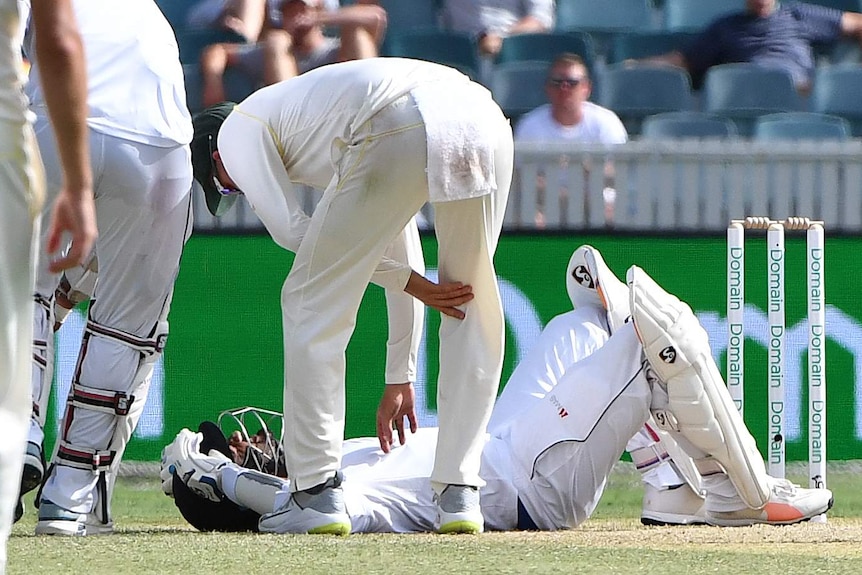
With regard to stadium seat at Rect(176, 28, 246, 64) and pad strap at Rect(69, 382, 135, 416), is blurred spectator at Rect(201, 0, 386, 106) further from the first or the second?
pad strap at Rect(69, 382, 135, 416)

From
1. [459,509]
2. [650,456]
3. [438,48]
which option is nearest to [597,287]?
[650,456]

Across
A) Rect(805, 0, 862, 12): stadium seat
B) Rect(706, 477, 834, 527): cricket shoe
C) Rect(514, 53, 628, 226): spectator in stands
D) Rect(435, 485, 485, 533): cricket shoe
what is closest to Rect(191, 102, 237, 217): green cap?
Rect(435, 485, 485, 533): cricket shoe

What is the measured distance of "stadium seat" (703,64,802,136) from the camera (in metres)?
8.74

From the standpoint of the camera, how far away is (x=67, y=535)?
4227 millimetres

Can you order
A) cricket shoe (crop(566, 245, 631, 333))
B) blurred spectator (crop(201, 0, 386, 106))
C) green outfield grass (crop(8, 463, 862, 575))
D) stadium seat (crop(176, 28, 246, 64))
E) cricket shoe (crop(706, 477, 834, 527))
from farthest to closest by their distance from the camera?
stadium seat (crop(176, 28, 246, 64)) → blurred spectator (crop(201, 0, 386, 106)) → cricket shoe (crop(566, 245, 631, 333)) → cricket shoe (crop(706, 477, 834, 527)) → green outfield grass (crop(8, 463, 862, 575))

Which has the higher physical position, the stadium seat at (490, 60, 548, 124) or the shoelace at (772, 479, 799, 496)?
the stadium seat at (490, 60, 548, 124)

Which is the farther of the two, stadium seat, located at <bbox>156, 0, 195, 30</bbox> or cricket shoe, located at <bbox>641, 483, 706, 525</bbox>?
stadium seat, located at <bbox>156, 0, 195, 30</bbox>

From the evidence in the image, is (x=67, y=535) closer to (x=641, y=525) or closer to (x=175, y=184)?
(x=175, y=184)

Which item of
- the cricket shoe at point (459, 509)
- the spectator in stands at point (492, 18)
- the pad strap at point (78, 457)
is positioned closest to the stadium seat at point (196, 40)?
the spectator in stands at point (492, 18)

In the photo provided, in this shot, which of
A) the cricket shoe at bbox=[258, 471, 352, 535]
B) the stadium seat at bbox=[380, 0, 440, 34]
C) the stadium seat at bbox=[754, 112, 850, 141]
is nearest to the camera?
the cricket shoe at bbox=[258, 471, 352, 535]

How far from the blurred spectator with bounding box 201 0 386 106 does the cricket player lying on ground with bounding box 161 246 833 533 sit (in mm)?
4165

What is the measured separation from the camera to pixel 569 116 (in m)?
8.11

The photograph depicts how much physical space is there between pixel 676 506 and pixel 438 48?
461 centimetres

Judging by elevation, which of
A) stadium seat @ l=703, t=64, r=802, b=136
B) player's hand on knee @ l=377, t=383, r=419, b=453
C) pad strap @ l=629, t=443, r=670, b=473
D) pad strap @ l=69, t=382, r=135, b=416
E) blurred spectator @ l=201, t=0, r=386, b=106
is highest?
blurred spectator @ l=201, t=0, r=386, b=106
